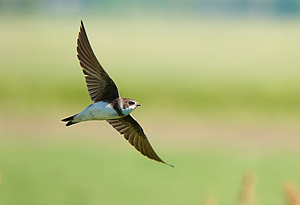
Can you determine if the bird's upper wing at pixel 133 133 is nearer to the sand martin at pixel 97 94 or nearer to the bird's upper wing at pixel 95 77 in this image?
the sand martin at pixel 97 94

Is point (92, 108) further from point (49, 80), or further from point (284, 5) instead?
point (284, 5)

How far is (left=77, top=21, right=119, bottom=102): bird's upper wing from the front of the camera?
1.42 m

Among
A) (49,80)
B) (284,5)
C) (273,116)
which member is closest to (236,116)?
(273,116)

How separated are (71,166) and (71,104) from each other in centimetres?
263

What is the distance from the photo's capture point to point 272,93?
1091 cm

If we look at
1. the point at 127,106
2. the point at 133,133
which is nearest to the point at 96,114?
the point at 127,106

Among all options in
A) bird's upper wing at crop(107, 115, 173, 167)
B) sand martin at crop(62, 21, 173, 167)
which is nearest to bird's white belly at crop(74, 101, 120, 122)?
sand martin at crop(62, 21, 173, 167)

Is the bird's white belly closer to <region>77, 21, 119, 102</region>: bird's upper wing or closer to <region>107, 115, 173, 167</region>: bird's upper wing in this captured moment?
<region>77, 21, 119, 102</region>: bird's upper wing

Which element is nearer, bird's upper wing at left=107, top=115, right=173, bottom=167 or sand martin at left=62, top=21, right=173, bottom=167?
sand martin at left=62, top=21, right=173, bottom=167

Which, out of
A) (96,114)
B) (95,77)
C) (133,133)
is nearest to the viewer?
(96,114)

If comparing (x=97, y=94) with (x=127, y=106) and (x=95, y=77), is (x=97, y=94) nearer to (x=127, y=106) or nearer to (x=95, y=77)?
(x=95, y=77)

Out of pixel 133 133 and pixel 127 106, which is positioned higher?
pixel 127 106

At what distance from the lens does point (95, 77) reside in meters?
1.46

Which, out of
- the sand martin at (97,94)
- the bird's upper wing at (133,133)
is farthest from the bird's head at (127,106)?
the bird's upper wing at (133,133)
